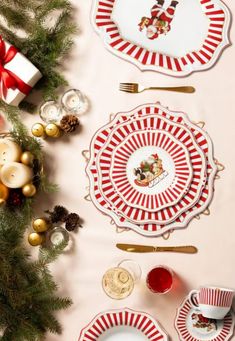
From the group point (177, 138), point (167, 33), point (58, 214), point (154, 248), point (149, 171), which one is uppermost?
point (167, 33)

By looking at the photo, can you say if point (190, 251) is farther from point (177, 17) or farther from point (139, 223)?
point (177, 17)

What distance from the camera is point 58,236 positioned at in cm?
144

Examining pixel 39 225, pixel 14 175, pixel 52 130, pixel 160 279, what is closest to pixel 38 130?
pixel 52 130

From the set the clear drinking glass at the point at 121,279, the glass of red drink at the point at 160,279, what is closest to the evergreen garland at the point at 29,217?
the clear drinking glass at the point at 121,279

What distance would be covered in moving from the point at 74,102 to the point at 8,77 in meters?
0.19

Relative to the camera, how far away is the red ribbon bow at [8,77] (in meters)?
1.42

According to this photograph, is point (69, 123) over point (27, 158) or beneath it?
over

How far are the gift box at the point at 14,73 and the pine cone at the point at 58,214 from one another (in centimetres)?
32

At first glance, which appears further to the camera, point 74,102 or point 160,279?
point 74,102

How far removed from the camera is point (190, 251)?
1.37 m

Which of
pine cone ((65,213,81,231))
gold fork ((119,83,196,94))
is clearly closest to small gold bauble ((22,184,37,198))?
pine cone ((65,213,81,231))

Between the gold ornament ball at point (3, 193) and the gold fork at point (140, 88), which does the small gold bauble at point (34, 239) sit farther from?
the gold fork at point (140, 88)

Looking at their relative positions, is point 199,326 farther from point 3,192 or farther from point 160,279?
point 3,192

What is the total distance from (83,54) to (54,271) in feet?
1.95
